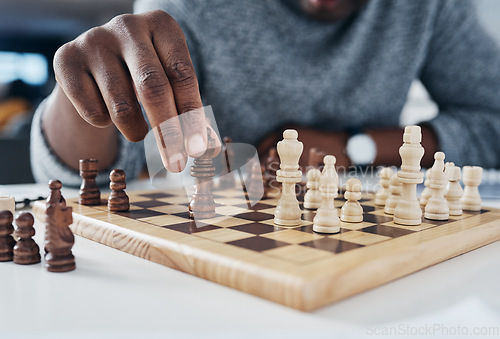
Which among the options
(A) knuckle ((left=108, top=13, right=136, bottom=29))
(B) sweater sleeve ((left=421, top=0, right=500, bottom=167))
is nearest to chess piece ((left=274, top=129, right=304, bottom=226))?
(A) knuckle ((left=108, top=13, right=136, bottom=29))

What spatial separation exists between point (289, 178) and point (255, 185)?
0.39m

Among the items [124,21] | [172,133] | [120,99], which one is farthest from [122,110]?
[124,21]

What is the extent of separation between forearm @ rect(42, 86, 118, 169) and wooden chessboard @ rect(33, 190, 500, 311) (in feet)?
1.78

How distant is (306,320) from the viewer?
1.82 feet

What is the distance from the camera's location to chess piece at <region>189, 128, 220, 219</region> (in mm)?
1009

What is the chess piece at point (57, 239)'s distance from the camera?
72cm

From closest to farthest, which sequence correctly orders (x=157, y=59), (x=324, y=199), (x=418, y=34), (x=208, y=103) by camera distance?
(x=324, y=199) → (x=157, y=59) → (x=208, y=103) → (x=418, y=34)

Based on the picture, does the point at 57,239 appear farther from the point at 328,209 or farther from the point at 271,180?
the point at 271,180

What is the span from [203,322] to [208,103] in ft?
6.14

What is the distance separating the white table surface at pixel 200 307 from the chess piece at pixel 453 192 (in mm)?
346

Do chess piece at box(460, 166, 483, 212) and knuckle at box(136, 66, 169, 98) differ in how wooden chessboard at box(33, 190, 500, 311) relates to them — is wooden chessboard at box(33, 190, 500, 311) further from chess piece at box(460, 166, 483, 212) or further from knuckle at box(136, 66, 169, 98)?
knuckle at box(136, 66, 169, 98)

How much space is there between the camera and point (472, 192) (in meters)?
1.18

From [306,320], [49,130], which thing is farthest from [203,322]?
[49,130]

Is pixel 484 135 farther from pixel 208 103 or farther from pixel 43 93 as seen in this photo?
pixel 43 93
